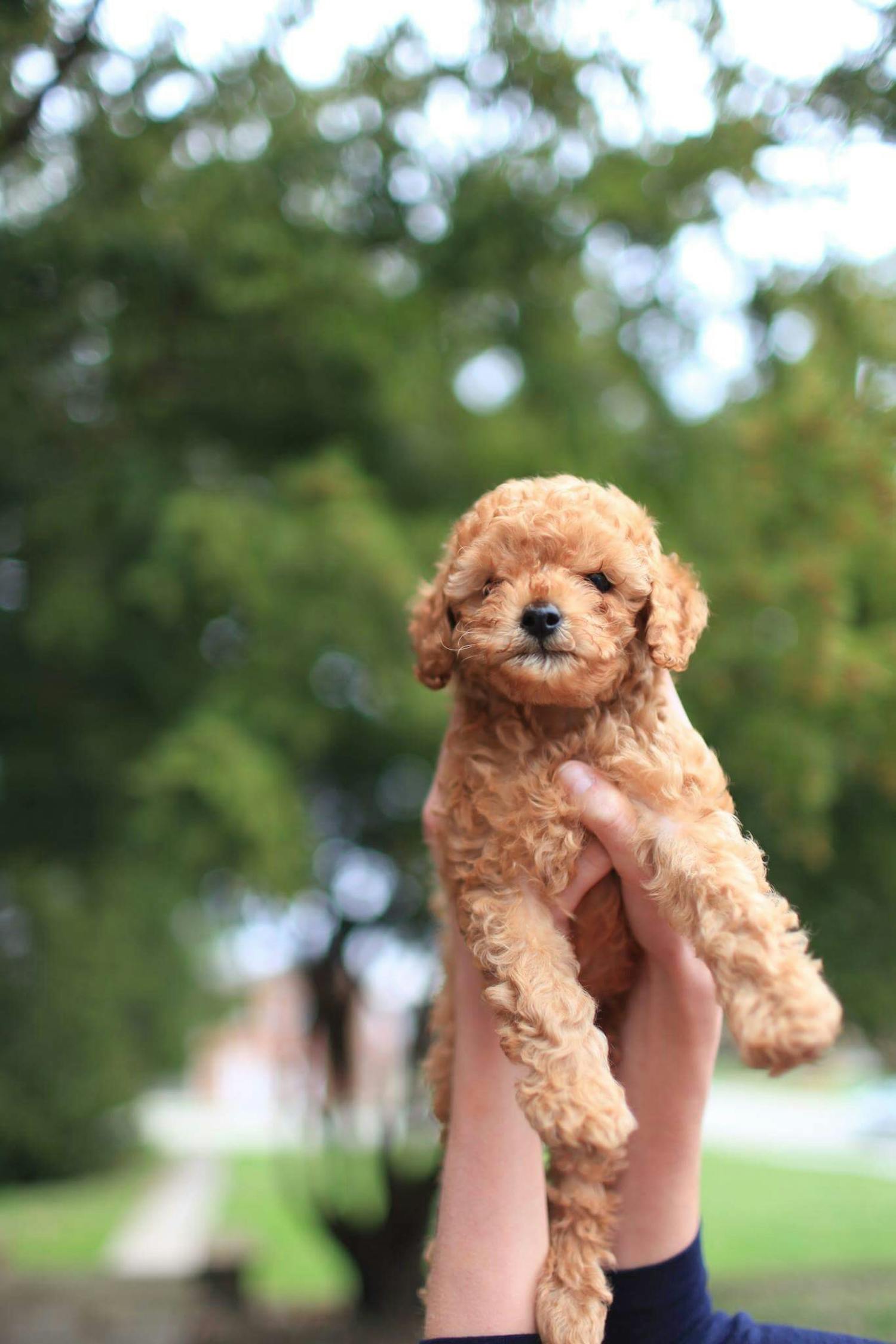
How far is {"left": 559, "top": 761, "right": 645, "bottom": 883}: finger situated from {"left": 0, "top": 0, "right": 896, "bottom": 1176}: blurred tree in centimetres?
361

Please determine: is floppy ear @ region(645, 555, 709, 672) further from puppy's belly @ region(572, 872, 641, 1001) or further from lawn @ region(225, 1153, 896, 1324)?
lawn @ region(225, 1153, 896, 1324)

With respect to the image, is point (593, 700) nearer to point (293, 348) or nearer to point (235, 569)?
point (235, 569)

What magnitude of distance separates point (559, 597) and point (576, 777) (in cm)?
41

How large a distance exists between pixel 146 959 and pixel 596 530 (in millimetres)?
23825

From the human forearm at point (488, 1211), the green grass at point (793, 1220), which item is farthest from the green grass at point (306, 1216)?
the human forearm at point (488, 1211)

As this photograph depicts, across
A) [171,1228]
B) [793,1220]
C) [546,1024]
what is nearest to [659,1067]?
[546,1024]

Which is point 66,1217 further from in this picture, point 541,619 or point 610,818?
point 541,619

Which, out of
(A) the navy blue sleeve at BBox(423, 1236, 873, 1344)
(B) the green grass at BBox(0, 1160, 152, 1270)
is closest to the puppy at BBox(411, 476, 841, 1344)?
(A) the navy blue sleeve at BBox(423, 1236, 873, 1344)

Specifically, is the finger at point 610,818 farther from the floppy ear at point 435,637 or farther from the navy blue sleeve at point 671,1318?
the navy blue sleeve at point 671,1318

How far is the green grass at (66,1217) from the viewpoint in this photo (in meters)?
14.9

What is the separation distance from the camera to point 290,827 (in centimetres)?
653

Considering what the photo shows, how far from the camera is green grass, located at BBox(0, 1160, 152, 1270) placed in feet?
48.8

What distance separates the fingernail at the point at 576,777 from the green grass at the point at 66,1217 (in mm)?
13702

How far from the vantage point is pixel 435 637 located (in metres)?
2.79
